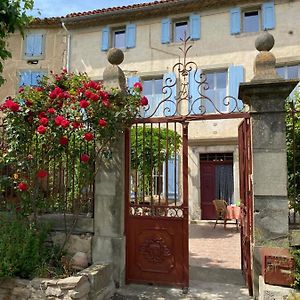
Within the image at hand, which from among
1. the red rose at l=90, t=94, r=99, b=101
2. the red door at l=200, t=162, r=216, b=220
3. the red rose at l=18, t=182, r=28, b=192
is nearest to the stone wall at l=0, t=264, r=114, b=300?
the red rose at l=18, t=182, r=28, b=192

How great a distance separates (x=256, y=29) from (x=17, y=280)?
11.4 m

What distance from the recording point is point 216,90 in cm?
1196

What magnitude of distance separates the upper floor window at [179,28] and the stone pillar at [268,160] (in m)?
8.85

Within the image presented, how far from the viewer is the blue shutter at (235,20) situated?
11.8m

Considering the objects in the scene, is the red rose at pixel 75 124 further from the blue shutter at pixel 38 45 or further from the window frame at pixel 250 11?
the blue shutter at pixel 38 45

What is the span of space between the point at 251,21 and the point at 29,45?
374 inches

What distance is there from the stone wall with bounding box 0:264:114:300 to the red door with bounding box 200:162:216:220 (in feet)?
28.2

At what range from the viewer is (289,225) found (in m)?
4.00

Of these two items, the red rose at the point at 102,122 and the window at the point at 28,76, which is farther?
the window at the point at 28,76

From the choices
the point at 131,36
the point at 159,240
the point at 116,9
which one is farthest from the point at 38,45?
the point at 159,240

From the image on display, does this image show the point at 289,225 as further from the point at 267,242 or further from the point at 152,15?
the point at 152,15

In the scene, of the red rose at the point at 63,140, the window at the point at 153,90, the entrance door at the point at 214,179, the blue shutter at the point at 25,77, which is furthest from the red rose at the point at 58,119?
the blue shutter at the point at 25,77

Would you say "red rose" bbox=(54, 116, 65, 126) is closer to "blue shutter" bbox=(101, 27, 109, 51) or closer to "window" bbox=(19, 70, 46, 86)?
"blue shutter" bbox=(101, 27, 109, 51)

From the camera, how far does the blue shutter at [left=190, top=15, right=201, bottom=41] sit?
12.2 metres
